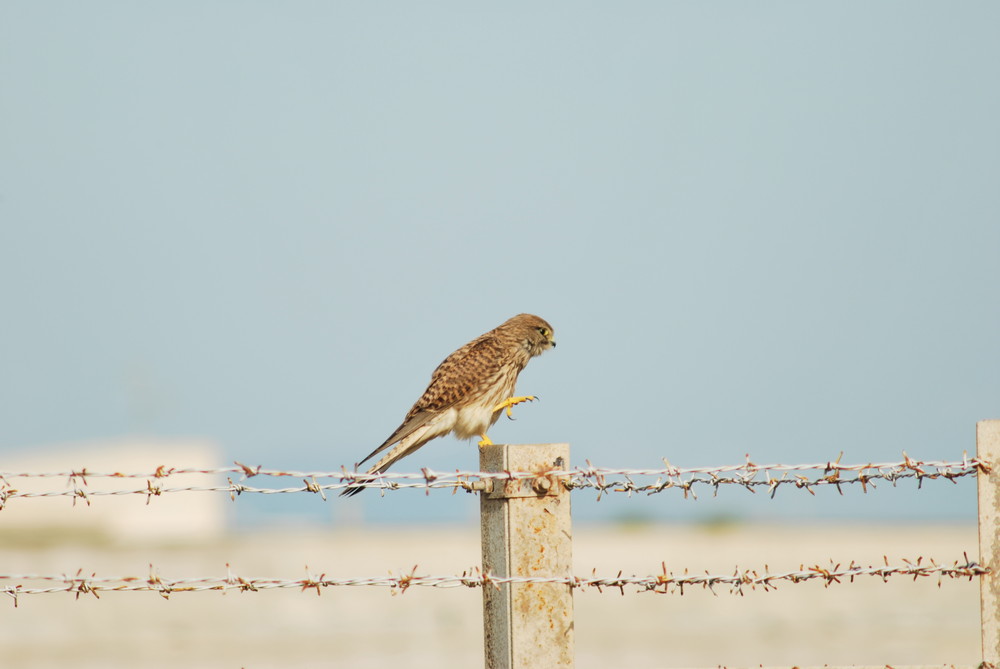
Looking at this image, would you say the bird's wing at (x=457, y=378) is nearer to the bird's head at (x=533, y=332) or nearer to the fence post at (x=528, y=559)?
the bird's head at (x=533, y=332)

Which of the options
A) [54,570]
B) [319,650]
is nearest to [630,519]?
[54,570]

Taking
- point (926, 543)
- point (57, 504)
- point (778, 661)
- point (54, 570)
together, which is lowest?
point (778, 661)

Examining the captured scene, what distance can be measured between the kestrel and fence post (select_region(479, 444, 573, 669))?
125 inches

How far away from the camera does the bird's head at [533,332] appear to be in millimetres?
8930

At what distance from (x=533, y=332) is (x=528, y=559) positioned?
497 centimetres

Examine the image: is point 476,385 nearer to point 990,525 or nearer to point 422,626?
point 990,525

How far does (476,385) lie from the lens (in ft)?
27.5

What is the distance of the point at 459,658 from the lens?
16.7 metres

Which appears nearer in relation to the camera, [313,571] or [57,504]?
[313,571]

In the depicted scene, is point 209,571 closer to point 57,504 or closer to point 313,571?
point 313,571

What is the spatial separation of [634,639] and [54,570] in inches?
416

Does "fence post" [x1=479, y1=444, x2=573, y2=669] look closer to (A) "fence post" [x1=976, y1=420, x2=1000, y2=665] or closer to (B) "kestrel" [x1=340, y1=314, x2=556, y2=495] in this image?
(A) "fence post" [x1=976, y1=420, x2=1000, y2=665]

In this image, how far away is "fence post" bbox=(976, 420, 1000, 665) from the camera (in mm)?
4352

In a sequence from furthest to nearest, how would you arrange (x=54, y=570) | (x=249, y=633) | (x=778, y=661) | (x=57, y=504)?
(x=57, y=504), (x=54, y=570), (x=249, y=633), (x=778, y=661)
